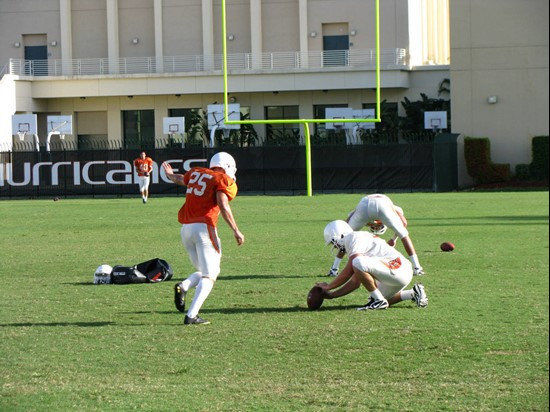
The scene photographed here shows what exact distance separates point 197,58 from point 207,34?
1.45 meters

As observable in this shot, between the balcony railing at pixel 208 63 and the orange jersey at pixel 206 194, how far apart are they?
1746 inches

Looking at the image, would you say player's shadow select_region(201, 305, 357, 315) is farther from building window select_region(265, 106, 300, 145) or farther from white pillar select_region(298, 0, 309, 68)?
white pillar select_region(298, 0, 309, 68)

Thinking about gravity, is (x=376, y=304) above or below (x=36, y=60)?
below

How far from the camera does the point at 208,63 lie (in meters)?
56.4

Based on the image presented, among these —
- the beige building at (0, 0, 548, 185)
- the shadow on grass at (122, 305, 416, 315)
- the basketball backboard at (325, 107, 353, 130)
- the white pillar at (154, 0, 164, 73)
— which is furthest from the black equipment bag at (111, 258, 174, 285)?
the white pillar at (154, 0, 164, 73)

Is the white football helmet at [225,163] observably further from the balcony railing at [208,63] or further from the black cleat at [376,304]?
the balcony railing at [208,63]

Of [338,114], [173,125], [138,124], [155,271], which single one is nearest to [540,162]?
[155,271]

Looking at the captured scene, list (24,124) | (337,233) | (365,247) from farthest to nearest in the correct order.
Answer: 1. (24,124)
2. (337,233)
3. (365,247)

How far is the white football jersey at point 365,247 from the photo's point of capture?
34.1 ft

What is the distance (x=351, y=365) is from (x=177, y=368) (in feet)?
4.45

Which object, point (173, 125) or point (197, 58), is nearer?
point (173, 125)

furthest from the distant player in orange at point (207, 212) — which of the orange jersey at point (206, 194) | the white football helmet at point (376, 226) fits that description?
the white football helmet at point (376, 226)

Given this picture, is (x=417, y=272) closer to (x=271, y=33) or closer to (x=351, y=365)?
(x=351, y=365)

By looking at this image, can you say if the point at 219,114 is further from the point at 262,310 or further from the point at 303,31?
the point at 262,310
